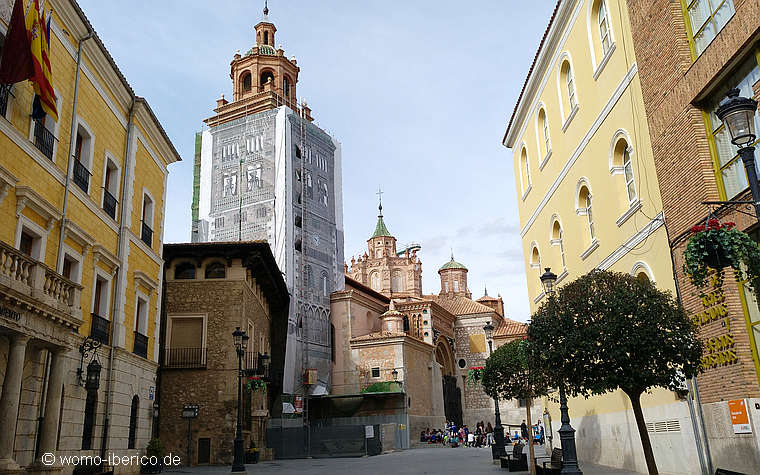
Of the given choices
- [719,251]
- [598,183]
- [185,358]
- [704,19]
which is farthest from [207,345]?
[719,251]

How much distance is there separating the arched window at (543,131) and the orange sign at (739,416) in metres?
11.9

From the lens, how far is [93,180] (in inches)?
627

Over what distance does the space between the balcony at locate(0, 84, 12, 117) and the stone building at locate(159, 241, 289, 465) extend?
13.3m

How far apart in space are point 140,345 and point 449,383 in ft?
134

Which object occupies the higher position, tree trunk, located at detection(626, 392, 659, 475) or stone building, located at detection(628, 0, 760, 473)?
stone building, located at detection(628, 0, 760, 473)

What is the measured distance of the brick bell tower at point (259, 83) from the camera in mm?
44594

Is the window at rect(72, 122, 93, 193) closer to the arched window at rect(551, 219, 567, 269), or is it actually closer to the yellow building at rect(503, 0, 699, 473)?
the yellow building at rect(503, 0, 699, 473)

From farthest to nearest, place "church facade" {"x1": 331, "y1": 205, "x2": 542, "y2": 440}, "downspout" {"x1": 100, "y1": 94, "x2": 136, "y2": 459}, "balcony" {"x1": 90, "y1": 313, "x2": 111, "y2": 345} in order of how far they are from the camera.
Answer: "church facade" {"x1": 331, "y1": 205, "x2": 542, "y2": 440} → "downspout" {"x1": 100, "y1": 94, "x2": 136, "y2": 459} → "balcony" {"x1": 90, "y1": 313, "x2": 111, "y2": 345}

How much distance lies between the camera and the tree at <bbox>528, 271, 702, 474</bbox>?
373 inches

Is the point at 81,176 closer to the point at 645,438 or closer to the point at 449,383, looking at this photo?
the point at 645,438

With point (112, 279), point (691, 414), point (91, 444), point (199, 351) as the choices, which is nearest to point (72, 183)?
point (112, 279)

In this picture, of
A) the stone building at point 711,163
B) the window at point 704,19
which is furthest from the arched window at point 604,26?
the window at point 704,19

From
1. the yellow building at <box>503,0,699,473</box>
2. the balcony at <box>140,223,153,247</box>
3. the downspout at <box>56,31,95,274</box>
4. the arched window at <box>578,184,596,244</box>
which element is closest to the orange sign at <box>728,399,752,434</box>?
the yellow building at <box>503,0,699,473</box>

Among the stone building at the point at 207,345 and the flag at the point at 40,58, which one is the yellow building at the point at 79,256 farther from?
the stone building at the point at 207,345
